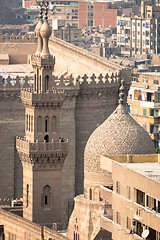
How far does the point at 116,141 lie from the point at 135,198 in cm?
1053

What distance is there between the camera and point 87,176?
61.0m

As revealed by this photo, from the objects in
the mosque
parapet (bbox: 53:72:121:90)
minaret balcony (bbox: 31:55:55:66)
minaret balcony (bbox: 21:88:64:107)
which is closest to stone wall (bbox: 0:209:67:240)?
the mosque

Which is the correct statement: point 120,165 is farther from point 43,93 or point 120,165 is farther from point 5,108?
point 5,108

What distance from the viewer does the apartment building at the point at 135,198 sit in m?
48.1

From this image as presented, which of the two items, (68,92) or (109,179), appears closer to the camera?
(109,179)

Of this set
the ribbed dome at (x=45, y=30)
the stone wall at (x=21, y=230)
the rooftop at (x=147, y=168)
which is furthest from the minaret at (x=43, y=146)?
the rooftop at (x=147, y=168)

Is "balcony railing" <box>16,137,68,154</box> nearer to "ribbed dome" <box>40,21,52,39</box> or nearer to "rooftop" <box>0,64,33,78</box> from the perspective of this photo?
"ribbed dome" <box>40,21,52,39</box>

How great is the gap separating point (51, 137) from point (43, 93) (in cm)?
179

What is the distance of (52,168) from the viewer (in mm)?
65875

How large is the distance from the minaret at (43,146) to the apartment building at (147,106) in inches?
→ 1907

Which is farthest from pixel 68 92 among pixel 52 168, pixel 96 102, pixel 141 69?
pixel 141 69

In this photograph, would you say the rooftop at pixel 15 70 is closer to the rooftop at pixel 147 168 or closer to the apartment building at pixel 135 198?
the apartment building at pixel 135 198

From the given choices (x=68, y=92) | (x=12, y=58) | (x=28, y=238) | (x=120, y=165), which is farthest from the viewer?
(x=12, y=58)

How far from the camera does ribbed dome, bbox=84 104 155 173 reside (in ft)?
196
